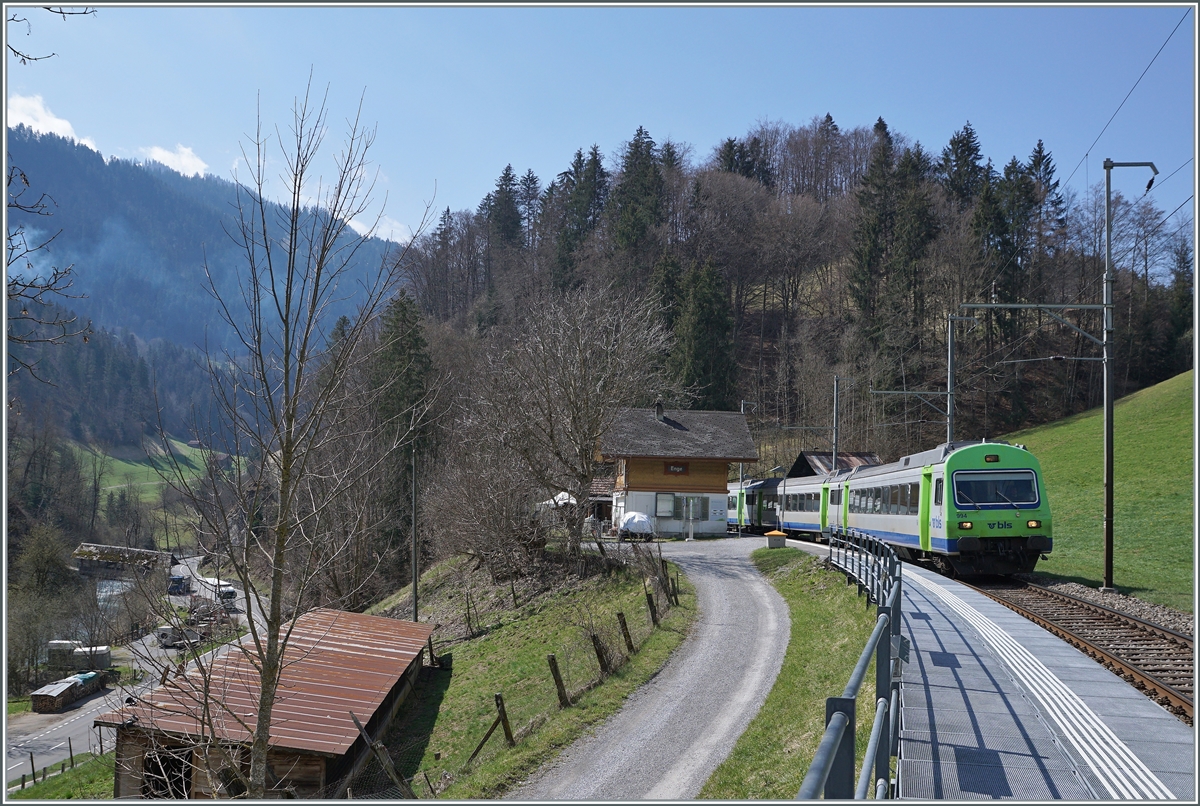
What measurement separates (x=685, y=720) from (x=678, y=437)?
102 feet

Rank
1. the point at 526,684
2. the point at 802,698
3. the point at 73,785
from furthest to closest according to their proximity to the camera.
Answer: the point at 73,785 → the point at 526,684 → the point at 802,698

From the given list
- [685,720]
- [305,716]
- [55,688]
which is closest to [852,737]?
[685,720]

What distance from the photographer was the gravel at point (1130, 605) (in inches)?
572

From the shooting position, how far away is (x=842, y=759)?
116 inches

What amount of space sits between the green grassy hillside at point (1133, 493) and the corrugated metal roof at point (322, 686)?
673 inches

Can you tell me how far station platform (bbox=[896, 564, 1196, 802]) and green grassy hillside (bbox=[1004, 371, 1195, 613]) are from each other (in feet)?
32.2

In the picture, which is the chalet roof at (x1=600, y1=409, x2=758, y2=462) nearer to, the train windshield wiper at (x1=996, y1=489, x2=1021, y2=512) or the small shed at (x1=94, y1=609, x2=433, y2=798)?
the small shed at (x1=94, y1=609, x2=433, y2=798)

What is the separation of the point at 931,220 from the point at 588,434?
47.3m

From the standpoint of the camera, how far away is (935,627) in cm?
1162

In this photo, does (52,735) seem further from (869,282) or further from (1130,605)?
(869,282)

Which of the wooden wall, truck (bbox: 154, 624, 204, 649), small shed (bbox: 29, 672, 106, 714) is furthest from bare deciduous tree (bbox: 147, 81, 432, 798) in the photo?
small shed (bbox: 29, 672, 106, 714)

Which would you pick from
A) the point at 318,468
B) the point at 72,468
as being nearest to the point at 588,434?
the point at 318,468

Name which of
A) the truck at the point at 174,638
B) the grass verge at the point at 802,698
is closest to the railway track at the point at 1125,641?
the grass verge at the point at 802,698

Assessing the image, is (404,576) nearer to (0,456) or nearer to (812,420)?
(812,420)
